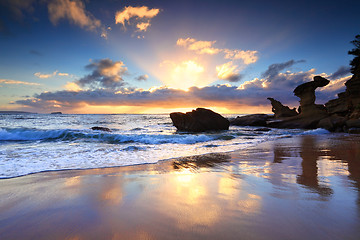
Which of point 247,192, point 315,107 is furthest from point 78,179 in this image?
Answer: point 315,107

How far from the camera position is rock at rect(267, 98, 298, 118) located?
27438 millimetres

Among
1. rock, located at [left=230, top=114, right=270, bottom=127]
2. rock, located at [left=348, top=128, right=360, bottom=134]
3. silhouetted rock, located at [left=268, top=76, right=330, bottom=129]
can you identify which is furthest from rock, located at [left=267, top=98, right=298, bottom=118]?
rock, located at [left=348, top=128, right=360, bottom=134]

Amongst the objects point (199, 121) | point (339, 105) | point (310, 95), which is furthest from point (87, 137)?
point (339, 105)

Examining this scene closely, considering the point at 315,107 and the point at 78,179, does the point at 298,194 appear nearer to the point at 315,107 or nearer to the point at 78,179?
the point at 78,179

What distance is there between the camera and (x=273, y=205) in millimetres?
2016

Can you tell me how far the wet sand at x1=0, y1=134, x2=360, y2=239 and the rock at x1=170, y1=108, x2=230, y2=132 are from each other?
529 inches

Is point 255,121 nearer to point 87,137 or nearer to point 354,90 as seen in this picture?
point 354,90

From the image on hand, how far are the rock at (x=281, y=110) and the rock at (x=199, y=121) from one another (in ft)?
47.7

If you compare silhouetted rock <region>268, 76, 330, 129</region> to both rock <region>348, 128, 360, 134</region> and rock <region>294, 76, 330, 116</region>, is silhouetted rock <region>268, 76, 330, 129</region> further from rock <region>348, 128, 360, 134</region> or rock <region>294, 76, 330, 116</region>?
rock <region>348, 128, 360, 134</region>

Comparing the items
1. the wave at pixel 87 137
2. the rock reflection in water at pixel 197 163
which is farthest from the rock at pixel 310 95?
the rock reflection in water at pixel 197 163

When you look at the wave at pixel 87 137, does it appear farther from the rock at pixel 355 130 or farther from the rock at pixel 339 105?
the rock at pixel 339 105

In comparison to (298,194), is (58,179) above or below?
below

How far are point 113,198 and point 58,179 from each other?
174cm

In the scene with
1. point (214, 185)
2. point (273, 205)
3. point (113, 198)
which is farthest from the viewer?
point (214, 185)
